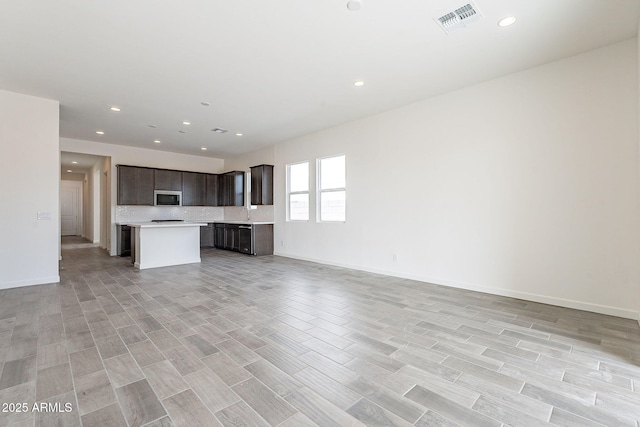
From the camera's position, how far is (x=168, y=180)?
8.37 m

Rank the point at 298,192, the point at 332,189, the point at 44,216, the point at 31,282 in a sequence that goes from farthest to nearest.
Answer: the point at 298,192
the point at 332,189
the point at 44,216
the point at 31,282

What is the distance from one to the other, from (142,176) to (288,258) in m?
4.73

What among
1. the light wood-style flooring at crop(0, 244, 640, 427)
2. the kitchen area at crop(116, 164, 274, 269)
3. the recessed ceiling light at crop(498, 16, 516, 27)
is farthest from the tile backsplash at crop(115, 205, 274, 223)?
the recessed ceiling light at crop(498, 16, 516, 27)

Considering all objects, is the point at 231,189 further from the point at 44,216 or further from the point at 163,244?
the point at 44,216

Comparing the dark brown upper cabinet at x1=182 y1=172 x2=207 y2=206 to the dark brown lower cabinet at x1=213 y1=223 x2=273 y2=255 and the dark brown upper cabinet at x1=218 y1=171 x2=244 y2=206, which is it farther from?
the dark brown lower cabinet at x1=213 y1=223 x2=273 y2=255

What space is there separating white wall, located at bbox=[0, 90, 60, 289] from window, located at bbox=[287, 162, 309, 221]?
14.5 feet

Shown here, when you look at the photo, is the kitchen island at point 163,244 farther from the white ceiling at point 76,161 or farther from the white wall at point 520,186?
the white ceiling at point 76,161

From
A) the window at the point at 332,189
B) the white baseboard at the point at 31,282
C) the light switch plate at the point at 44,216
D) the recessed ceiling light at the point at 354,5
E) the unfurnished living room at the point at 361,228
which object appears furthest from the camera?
the window at the point at 332,189

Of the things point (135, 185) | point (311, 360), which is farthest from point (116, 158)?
point (311, 360)

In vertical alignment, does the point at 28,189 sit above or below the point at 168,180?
below

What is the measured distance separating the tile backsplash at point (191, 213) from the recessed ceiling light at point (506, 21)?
20.3 ft

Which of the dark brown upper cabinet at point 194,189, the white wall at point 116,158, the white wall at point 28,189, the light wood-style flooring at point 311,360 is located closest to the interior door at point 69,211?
the white wall at point 116,158

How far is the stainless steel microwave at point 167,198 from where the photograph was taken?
26.7 feet

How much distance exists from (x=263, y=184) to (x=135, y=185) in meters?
3.52
